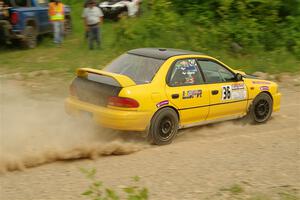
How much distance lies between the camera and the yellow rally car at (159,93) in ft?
25.4

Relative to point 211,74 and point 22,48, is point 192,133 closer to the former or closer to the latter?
point 211,74

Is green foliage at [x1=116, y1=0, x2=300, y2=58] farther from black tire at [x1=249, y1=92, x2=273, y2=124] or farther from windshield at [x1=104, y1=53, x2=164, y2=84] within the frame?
windshield at [x1=104, y1=53, x2=164, y2=84]

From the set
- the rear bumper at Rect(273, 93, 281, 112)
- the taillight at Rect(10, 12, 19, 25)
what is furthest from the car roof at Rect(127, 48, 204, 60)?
the taillight at Rect(10, 12, 19, 25)

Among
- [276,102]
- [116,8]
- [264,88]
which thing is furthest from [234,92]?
[116,8]

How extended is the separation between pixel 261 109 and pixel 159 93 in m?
2.67

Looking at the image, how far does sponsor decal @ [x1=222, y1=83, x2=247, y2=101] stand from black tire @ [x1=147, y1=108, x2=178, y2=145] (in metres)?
1.16

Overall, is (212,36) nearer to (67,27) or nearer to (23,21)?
(67,27)

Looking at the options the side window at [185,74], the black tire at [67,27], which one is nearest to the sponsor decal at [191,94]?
the side window at [185,74]

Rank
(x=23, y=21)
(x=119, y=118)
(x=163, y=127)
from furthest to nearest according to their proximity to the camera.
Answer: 1. (x=23, y=21)
2. (x=163, y=127)
3. (x=119, y=118)

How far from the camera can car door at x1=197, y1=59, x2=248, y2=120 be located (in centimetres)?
875

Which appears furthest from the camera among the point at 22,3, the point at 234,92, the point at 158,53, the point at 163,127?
the point at 22,3

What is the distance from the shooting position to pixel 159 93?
795 centimetres

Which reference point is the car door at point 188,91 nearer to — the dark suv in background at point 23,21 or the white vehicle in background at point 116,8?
the dark suv in background at point 23,21

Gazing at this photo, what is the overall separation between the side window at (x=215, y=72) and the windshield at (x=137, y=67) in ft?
2.86
